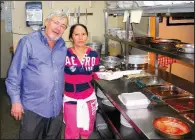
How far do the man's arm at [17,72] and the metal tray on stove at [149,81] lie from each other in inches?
43.7

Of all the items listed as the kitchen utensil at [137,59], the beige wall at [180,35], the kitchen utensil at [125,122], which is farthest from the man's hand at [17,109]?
the beige wall at [180,35]

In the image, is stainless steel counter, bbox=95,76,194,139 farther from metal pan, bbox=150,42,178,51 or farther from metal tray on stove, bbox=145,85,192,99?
metal pan, bbox=150,42,178,51

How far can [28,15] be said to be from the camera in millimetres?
3994

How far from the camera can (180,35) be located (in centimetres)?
341

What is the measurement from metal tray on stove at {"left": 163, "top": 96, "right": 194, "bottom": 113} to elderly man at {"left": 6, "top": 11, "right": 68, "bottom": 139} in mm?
929

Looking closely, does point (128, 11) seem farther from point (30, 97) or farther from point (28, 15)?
point (28, 15)

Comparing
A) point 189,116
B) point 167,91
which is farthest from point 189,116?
point 167,91

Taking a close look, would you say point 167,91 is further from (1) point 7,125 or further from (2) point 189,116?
(1) point 7,125

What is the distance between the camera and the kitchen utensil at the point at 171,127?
1324mm

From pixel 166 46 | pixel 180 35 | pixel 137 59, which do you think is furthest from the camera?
pixel 180 35

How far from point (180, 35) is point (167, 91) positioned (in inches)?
61.4

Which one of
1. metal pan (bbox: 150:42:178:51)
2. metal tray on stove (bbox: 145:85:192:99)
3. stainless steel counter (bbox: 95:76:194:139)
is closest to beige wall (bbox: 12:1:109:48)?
stainless steel counter (bbox: 95:76:194:139)

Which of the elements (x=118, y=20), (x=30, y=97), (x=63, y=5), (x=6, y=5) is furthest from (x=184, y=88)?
(x=6, y=5)

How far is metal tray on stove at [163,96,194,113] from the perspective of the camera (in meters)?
1.74
